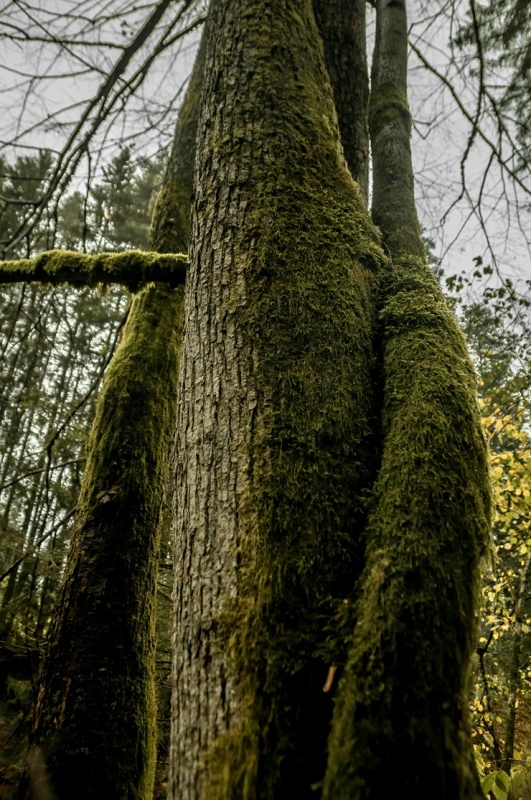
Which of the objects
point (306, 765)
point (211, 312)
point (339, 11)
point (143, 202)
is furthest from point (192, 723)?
point (143, 202)

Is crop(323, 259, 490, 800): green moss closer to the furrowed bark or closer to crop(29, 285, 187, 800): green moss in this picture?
the furrowed bark

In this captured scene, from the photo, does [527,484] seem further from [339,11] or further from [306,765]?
[306,765]

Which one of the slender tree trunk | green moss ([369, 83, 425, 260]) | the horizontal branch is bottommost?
the slender tree trunk

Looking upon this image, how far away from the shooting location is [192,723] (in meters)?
1.02

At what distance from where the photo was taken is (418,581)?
94cm

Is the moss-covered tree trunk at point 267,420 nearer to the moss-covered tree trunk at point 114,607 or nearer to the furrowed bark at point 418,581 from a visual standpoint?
the furrowed bark at point 418,581

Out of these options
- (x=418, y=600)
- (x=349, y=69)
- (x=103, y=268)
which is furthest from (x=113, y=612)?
(x=349, y=69)

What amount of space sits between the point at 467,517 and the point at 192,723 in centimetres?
75

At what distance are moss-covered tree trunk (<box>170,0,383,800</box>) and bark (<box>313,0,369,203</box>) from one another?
0.51m

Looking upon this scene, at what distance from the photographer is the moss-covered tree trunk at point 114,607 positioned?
2.10m

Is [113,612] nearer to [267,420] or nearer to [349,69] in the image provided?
[267,420]

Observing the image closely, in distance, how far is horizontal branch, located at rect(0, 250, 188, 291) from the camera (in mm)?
2502

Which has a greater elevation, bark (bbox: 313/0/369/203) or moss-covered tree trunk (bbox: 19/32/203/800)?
bark (bbox: 313/0/369/203)

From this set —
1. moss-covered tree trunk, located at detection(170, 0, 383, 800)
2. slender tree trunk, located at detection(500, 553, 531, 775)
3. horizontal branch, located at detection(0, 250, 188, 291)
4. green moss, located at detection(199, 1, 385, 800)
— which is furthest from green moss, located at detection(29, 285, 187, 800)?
slender tree trunk, located at detection(500, 553, 531, 775)
